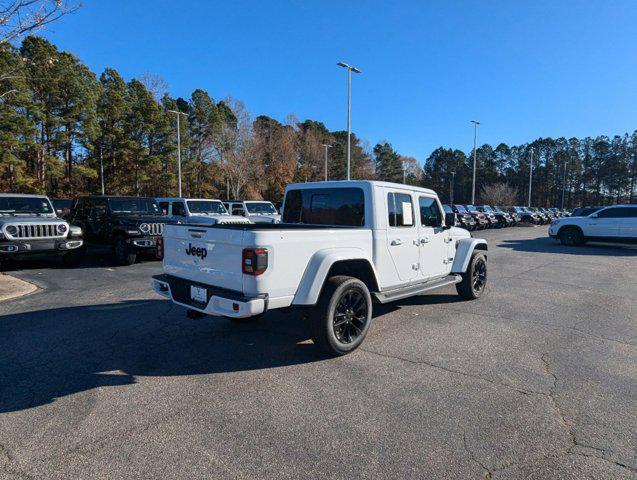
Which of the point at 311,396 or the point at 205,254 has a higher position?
the point at 205,254

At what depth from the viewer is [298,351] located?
459 centimetres

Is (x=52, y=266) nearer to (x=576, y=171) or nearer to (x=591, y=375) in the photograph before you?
(x=591, y=375)

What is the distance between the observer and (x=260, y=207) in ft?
59.2

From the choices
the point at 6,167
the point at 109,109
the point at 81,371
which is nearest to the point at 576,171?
the point at 109,109

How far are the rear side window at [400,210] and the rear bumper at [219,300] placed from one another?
216 cm

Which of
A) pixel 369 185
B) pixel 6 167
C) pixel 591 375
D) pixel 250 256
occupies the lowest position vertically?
pixel 591 375

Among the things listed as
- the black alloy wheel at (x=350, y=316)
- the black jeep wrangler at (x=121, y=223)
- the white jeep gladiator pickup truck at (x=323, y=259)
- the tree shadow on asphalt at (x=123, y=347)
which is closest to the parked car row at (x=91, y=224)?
the black jeep wrangler at (x=121, y=223)

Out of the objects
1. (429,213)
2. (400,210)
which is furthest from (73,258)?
(429,213)

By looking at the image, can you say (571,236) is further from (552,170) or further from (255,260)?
(552,170)

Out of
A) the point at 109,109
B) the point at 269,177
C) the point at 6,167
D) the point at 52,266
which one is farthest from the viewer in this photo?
the point at 269,177

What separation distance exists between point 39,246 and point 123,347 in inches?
244

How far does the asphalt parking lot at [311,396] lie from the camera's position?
263 centimetres

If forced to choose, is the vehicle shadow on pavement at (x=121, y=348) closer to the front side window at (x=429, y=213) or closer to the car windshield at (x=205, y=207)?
the front side window at (x=429, y=213)

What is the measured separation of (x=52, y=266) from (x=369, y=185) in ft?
30.7
